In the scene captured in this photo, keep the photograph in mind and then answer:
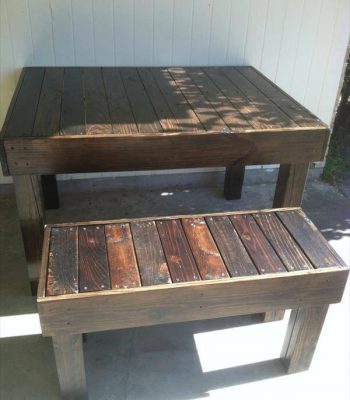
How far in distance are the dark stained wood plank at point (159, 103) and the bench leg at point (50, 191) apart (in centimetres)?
97

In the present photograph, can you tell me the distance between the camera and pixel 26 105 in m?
2.44

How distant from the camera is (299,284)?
182 cm

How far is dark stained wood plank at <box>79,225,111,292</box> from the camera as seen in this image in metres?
1.68

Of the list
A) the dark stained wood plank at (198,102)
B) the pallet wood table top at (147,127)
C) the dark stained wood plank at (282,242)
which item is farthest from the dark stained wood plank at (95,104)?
the dark stained wood plank at (282,242)

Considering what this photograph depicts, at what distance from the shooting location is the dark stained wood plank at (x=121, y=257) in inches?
67.1

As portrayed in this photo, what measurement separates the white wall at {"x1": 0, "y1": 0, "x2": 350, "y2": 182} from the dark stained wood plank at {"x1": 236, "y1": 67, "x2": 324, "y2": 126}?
254mm

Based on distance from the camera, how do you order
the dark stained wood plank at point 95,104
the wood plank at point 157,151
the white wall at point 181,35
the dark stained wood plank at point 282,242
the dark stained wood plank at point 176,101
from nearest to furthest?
1. the dark stained wood plank at point 282,242
2. the wood plank at point 157,151
3. the dark stained wood plank at point 95,104
4. the dark stained wood plank at point 176,101
5. the white wall at point 181,35

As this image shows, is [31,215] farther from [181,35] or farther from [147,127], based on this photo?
[181,35]

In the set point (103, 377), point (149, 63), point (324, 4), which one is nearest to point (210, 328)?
point (103, 377)

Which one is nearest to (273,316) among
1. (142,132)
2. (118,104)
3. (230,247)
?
(230,247)

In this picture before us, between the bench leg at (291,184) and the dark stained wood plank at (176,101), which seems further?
the bench leg at (291,184)

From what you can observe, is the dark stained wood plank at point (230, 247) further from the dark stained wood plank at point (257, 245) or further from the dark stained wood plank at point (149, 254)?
the dark stained wood plank at point (149, 254)

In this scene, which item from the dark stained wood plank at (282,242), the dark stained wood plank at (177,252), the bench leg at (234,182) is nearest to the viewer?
the dark stained wood plank at (177,252)

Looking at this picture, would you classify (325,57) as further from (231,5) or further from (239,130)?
(239,130)
